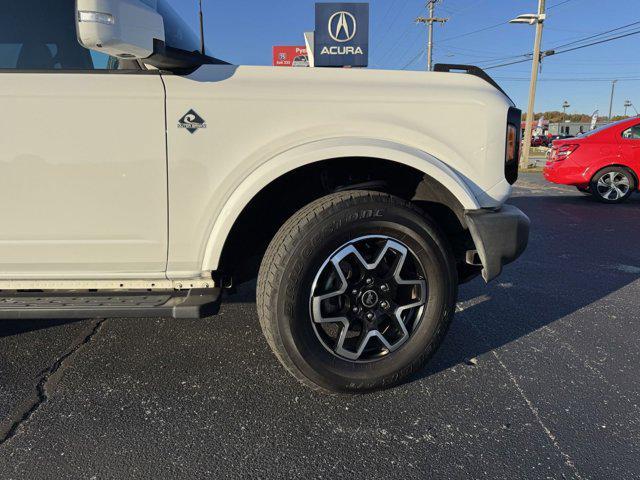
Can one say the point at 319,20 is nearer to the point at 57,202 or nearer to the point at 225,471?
the point at 57,202

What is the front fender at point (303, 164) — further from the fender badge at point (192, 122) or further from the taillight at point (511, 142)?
the taillight at point (511, 142)

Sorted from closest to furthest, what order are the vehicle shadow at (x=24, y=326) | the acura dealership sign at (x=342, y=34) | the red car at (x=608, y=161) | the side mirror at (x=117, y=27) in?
the side mirror at (x=117, y=27) < the vehicle shadow at (x=24, y=326) < the red car at (x=608, y=161) < the acura dealership sign at (x=342, y=34)

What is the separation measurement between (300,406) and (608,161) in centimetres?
848

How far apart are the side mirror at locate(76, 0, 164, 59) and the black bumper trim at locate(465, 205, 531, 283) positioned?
164 centimetres

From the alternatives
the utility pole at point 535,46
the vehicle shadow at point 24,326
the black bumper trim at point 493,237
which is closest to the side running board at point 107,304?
the vehicle shadow at point 24,326

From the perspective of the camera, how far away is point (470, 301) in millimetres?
3625

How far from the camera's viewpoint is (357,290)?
225 centimetres

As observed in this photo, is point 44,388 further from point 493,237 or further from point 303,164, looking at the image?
point 493,237

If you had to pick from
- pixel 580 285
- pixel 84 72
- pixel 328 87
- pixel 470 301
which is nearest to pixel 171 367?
pixel 84 72

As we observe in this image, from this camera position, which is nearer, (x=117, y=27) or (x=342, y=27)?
(x=117, y=27)

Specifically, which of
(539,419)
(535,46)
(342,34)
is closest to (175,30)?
(539,419)

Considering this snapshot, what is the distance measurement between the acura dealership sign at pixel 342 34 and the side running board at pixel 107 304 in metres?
8.33

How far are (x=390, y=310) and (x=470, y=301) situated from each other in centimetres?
159

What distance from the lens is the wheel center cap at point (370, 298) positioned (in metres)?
2.26
